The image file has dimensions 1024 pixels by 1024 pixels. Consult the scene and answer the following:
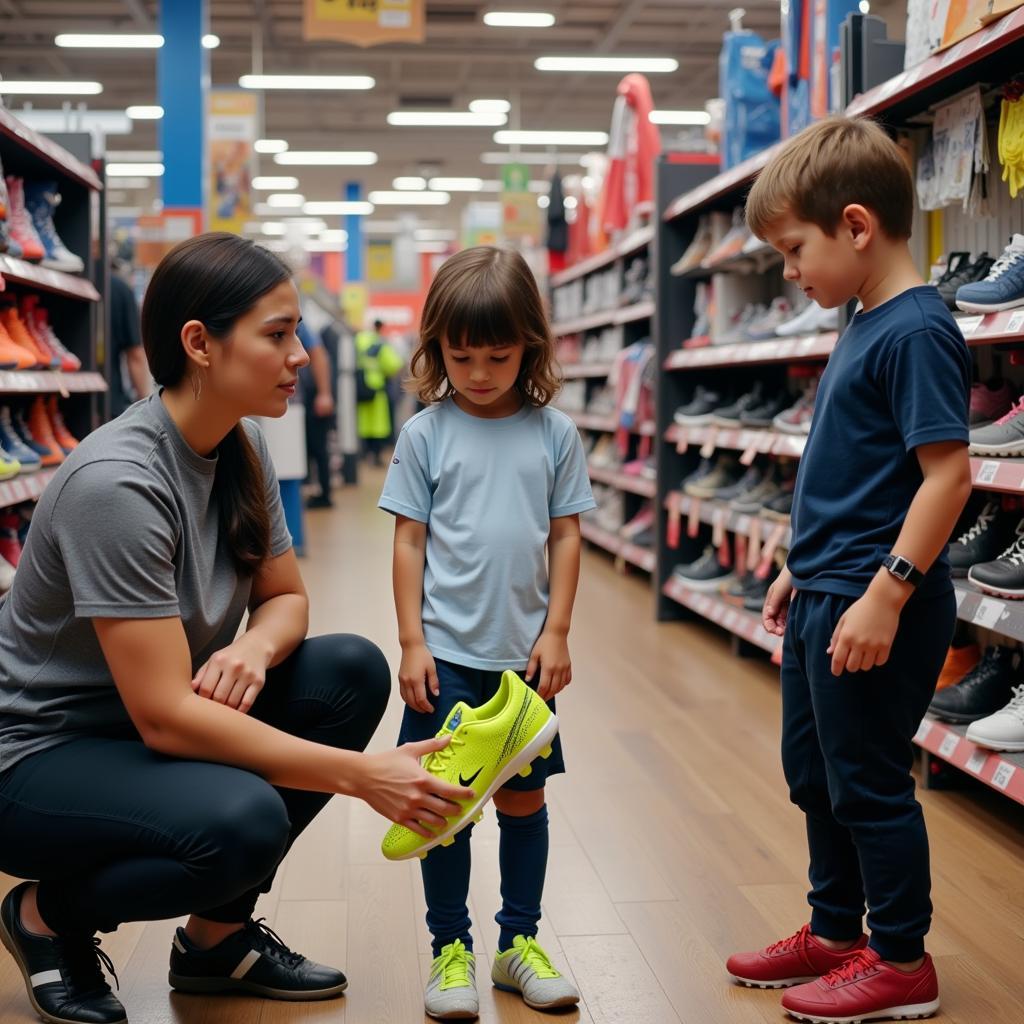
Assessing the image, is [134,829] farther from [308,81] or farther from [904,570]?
[308,81]

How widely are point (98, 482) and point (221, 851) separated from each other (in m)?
0.52

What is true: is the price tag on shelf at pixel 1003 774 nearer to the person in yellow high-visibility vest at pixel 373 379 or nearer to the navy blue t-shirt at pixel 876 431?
the navy blue t-shirt at pixel 876 431

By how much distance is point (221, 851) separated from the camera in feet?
5.73

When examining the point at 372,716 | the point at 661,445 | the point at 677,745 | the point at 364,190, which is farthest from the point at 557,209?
the point at 364,190

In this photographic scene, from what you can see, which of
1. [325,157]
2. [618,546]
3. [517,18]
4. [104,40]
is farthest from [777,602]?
[325,157]

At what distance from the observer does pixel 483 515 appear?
2066mm

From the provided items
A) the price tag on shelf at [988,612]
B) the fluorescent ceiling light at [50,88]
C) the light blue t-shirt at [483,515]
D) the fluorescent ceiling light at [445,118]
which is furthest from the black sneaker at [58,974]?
the fluorescent ceiling light at [445,118]

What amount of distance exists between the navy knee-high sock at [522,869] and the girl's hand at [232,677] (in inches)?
19.0

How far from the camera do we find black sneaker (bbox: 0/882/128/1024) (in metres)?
1.92

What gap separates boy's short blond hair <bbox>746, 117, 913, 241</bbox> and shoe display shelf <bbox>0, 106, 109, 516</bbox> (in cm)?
283

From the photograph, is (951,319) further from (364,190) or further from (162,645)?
(364,190)

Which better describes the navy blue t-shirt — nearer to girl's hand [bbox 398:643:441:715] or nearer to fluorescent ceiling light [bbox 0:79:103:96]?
girl's hand [bbox 398:643:441:715]

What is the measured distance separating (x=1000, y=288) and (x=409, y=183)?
783 inches

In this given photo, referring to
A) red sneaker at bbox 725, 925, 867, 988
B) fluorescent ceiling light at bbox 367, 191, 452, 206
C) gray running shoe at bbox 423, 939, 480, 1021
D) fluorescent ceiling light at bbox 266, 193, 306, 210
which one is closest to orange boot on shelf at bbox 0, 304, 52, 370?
gray running shoe at bbox 423, 939, 480, 1021
